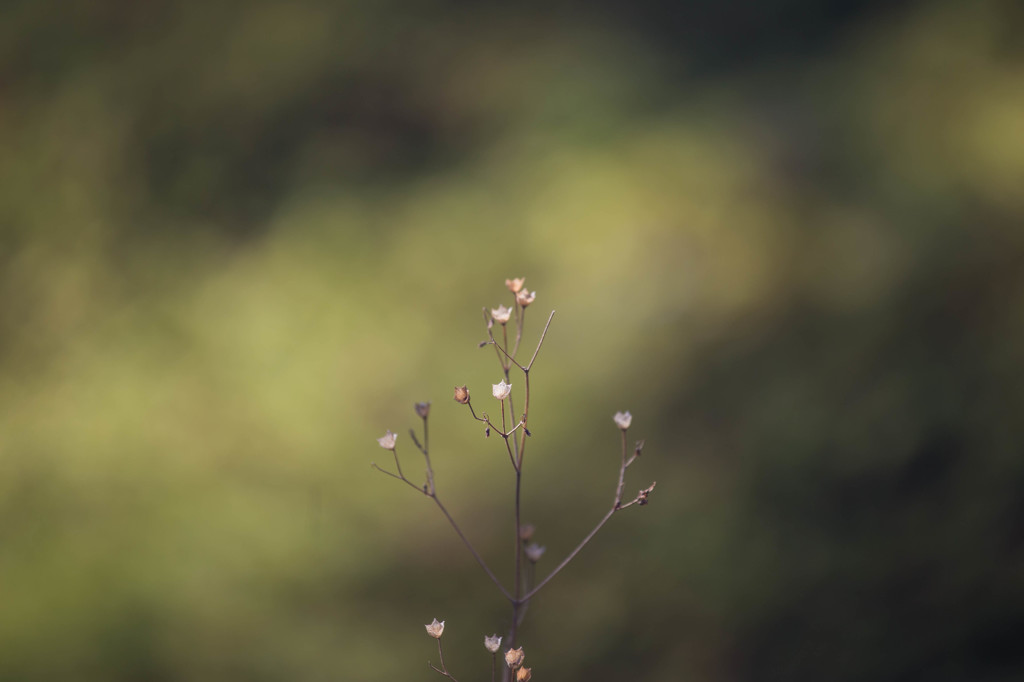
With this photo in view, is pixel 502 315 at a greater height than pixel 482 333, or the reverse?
pixel 482 333

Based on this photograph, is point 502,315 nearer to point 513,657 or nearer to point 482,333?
point 513,657

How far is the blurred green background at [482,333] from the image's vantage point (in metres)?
0.85

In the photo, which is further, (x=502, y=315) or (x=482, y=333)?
(x=482, y=333)

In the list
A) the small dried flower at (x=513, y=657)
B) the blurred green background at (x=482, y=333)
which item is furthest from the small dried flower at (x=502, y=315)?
the blurred green background at (x=482, y=333)

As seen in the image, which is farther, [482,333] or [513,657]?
[482,333]

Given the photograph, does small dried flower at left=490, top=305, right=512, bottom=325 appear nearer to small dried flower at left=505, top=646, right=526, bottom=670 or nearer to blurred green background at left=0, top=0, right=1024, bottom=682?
small dried flower at left=505, top=646, right=526, bottom=670

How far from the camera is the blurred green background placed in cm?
85

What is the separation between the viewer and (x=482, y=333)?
0.98 m

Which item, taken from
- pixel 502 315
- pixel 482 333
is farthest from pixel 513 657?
pixel 482 333

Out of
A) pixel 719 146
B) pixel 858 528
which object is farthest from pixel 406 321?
pixel 858 528

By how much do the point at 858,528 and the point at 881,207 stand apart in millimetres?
465

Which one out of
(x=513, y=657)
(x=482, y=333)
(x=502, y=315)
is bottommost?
(x=513, y=657)

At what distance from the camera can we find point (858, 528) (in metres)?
0.87

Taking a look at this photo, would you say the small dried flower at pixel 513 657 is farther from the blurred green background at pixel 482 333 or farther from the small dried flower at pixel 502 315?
the blurred green background at pixel 482 333
